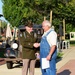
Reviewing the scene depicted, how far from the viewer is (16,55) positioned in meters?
13.4

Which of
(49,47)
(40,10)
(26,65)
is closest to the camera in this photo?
(49,47)

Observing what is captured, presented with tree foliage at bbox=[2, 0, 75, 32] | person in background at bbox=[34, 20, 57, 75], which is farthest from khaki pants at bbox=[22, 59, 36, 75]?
tree foliage at bbox=[2, 0, 75, 32]

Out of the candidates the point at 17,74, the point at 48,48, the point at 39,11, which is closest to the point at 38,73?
the point at 17,74

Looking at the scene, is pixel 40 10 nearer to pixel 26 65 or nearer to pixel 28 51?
pixel 28 51

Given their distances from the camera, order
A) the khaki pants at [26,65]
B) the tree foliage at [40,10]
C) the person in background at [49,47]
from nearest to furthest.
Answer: the person in background at [49,47], the khaki pants at [26,65], the tree foliage at [40,10]

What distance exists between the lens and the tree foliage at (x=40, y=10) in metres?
39.4

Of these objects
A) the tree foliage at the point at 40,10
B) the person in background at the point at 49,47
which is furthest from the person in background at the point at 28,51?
the tree foliage at the point at 40,10

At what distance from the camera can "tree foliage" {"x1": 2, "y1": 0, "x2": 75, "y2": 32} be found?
39406 mm

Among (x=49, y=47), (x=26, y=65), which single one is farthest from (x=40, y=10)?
(x=49, y=47)

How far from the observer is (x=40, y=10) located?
43.1m

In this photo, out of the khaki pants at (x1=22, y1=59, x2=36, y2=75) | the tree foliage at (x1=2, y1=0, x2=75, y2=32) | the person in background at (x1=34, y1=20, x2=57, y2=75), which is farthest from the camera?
the tree foliage at (x1=2, y1=0, x2=75, y2=32)

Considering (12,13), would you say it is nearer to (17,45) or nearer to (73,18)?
(73,18)

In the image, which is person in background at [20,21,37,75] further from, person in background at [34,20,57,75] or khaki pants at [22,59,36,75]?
person in background at [34,20,57,75]

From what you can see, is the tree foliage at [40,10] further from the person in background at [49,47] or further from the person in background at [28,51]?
the person in background at [49,47]
